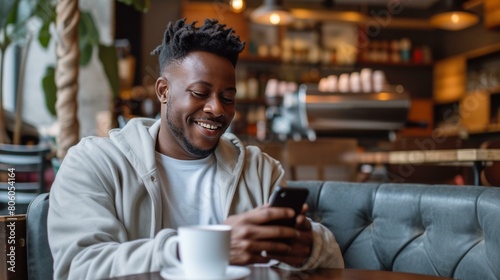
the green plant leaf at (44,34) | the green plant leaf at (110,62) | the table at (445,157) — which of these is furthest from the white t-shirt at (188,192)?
the green plant leaf at (44,34)

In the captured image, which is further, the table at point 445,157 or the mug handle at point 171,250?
the table at point 445,157

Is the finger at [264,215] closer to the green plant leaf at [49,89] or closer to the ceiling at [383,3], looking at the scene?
the green plant leaf at [49,89]

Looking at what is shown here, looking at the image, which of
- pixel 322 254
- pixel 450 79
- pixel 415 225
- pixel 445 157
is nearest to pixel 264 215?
pixel 322 254

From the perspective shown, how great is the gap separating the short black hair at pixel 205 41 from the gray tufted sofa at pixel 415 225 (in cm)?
57

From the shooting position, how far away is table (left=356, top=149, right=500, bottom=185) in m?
2.58

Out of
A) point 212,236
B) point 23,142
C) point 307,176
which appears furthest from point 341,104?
point 212,236

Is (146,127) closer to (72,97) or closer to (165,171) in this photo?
(165,171)

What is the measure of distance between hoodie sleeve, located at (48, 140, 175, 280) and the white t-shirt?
83mm

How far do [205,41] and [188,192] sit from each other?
1.24 ft

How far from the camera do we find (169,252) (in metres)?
1.05

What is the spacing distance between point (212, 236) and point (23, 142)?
3.55m

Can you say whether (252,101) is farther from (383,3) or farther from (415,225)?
(415,225)

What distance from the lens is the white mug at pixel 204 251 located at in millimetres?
903

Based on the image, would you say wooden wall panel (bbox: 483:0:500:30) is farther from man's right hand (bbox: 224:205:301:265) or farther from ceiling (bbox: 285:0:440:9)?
man's right hand (bbox: 224:205:301:265)
